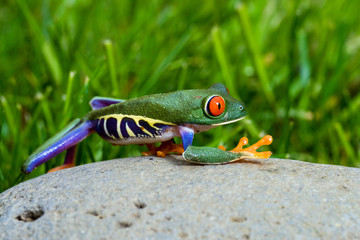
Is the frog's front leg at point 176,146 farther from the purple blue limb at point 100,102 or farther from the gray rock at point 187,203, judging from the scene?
the purple blue limb at point 100,102

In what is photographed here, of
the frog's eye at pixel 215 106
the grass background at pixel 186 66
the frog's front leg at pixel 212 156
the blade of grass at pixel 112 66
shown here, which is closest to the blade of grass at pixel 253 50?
the grass background at pixel 186 66

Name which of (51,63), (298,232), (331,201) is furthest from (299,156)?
(51,63)

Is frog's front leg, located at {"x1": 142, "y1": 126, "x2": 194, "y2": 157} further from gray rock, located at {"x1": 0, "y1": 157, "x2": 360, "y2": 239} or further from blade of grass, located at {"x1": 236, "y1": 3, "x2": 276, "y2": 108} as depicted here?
blade of grass, located at {"x1": 236, "y1": 3, "x2": 276, "y2": 108}

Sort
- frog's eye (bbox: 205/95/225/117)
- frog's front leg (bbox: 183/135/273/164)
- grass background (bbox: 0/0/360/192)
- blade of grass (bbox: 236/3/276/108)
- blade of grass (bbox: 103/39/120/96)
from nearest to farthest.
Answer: frog's front leg (bbox: 183/135/273/164) < frog's eye (bbox: 205/95/225/117) < grass background (bbox: 0/0/360/192) < blade of grass (bbox: 103/39/120/96) < blade of grass (bbox: 236/3/276/108)

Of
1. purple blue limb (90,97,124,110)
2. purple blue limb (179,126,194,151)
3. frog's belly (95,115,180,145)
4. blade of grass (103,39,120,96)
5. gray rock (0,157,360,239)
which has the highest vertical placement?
blade of grass (103,39,120,96)

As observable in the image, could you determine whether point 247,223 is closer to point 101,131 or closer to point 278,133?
point 101,131

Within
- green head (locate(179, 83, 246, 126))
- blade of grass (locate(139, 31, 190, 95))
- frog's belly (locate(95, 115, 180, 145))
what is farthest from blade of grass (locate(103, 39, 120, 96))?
green head (locate(179, 83, 246, 126))
